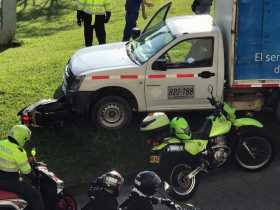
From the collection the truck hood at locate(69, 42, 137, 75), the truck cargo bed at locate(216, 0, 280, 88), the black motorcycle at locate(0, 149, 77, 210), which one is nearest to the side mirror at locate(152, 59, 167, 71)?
the truck hood at locate(69, 42, 137, 75)

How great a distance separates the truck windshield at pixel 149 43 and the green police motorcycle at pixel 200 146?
5.43ft

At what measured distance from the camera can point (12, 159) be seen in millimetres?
6883

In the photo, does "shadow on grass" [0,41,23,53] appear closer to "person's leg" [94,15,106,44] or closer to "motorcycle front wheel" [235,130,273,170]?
"person's leg" [94,15,106,44]

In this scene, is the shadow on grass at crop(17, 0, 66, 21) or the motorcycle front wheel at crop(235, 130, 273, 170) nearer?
the motorcycle front wheel at crop(235, 130, 273, 170)

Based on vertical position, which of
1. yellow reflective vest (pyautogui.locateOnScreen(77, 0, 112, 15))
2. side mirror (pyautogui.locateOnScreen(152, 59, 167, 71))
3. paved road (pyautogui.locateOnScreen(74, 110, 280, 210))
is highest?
yellow reflective vest (pyautogui.locateOnScreen(77, 0, 112, 15))

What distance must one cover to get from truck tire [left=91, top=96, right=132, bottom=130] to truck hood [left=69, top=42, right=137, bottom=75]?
566mm

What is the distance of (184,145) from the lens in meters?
8.20

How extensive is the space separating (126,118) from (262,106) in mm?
2448

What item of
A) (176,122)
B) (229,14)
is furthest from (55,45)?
(176,122)

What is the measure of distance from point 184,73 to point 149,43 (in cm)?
100

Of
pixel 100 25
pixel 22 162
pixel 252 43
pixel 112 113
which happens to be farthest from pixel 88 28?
pixel 22 162

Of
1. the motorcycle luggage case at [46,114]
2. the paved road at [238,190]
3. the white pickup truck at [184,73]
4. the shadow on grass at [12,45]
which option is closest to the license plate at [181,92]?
the white pickup truck at [184,73]

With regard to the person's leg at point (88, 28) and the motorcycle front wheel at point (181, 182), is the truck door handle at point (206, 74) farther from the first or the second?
the person's leg at point (88, 28)

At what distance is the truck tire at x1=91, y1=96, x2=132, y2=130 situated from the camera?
31.9 feet
